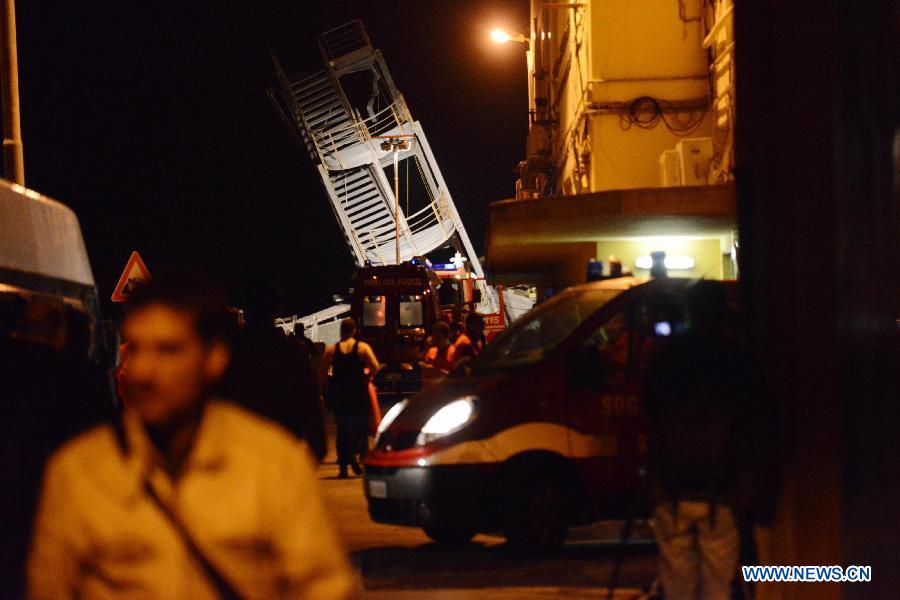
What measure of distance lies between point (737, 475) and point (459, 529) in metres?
4.34

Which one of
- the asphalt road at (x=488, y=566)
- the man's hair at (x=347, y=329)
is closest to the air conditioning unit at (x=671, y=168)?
the man's hair at (x=347, y=329)

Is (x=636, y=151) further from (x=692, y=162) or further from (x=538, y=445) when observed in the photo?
(x=538, y=445)

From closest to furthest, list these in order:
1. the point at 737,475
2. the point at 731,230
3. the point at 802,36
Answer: the point at 737,475 → the point at 802,36 → the point at 731,230

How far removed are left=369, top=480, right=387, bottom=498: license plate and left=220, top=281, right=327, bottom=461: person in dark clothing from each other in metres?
2.75

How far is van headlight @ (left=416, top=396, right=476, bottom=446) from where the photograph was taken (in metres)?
8.80

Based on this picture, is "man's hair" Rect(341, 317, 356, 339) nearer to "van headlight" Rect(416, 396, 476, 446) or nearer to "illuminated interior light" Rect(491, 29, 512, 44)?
"van headlight" Rect(416, 396, 476, 446)

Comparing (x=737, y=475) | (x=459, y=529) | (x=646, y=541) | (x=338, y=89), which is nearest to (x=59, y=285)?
(x=459, y=529)

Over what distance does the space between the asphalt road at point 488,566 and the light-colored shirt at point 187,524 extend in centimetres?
463

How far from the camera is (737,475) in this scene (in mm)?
5191

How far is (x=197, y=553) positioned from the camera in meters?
2.55

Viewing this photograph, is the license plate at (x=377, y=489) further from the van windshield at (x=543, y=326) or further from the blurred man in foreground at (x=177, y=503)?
the blurred man in foreground at (x=177, y=503)

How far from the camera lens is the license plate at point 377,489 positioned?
9.02 metres

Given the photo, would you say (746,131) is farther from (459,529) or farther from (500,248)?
(500,248)

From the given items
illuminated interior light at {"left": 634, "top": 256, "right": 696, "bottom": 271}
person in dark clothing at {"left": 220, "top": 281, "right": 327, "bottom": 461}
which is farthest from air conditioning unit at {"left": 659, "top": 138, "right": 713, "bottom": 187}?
person in dark clothing at {"left": 220, "top": 281, "right": 327, "bottom": 461}
